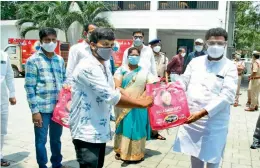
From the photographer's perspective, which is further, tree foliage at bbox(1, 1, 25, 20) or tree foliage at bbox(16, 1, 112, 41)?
tree foliage at bbox(1, 1, 25, 20)

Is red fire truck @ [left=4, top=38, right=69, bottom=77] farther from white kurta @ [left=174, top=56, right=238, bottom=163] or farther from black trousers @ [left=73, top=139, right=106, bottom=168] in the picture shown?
black trousers @ [left=73, top=139, right=106, bottom=168]

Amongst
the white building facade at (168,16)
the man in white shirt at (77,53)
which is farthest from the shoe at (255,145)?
the white building facade at (168,16)

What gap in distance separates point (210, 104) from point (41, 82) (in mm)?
1884

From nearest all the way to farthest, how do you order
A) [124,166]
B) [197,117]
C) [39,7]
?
[197,117], [124,166], [39,7]

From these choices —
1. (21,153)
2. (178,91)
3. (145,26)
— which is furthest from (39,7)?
(178,91)

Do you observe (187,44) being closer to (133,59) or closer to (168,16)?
(168,16)

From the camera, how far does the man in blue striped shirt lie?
3.36 m

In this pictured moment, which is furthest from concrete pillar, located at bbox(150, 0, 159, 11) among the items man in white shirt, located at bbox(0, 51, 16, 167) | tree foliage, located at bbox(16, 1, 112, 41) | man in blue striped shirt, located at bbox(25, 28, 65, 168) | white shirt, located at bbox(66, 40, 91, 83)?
man in blue striped shirt, located at bbox(25, 28, 65, 168)

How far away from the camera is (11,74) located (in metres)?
4.02

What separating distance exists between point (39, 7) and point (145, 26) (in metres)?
8.57

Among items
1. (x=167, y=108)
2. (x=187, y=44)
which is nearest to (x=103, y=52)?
(x=167, y=108)

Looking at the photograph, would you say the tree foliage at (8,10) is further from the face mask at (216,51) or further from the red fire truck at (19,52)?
the face mask at (216,51)

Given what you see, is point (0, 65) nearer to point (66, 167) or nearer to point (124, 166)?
point (66, 167)

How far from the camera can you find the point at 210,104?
273cm
